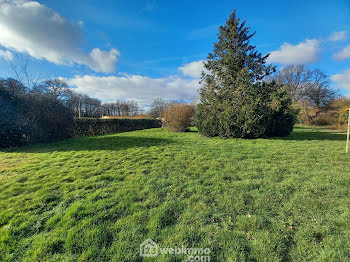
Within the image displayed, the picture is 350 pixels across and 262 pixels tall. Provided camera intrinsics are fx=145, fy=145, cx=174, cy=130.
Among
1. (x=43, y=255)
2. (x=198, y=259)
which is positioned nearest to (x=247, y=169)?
(x=198, y=259)

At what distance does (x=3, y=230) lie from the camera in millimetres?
1784

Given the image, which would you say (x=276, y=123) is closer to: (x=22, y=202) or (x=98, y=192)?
(x=98, y=192)

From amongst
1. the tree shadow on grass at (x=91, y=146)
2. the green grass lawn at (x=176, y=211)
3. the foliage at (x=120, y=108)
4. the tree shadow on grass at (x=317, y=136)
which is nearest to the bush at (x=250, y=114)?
the tree shadow on grass at (x=317, y=136)

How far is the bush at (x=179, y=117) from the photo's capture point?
11.1 m

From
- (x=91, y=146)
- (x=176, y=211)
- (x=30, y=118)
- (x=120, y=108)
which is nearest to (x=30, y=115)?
(x=30, y=118)

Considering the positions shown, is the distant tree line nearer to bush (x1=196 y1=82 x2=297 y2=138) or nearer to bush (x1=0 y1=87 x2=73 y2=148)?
bush (x1=0 y1=87 x2=73 y2=148)

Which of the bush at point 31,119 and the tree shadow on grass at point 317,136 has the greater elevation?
the bush at point 31,119

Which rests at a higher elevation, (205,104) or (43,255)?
(205,104)

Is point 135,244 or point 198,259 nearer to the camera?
point 198,259

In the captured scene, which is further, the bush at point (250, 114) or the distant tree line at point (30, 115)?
the bush at point (250, 114)

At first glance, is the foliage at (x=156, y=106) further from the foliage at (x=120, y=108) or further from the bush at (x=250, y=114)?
Answer: the bush at (x=250, y=114)

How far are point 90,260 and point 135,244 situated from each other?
0.43m

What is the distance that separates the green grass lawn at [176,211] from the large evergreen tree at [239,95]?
439 cm

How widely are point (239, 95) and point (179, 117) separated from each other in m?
4.46
